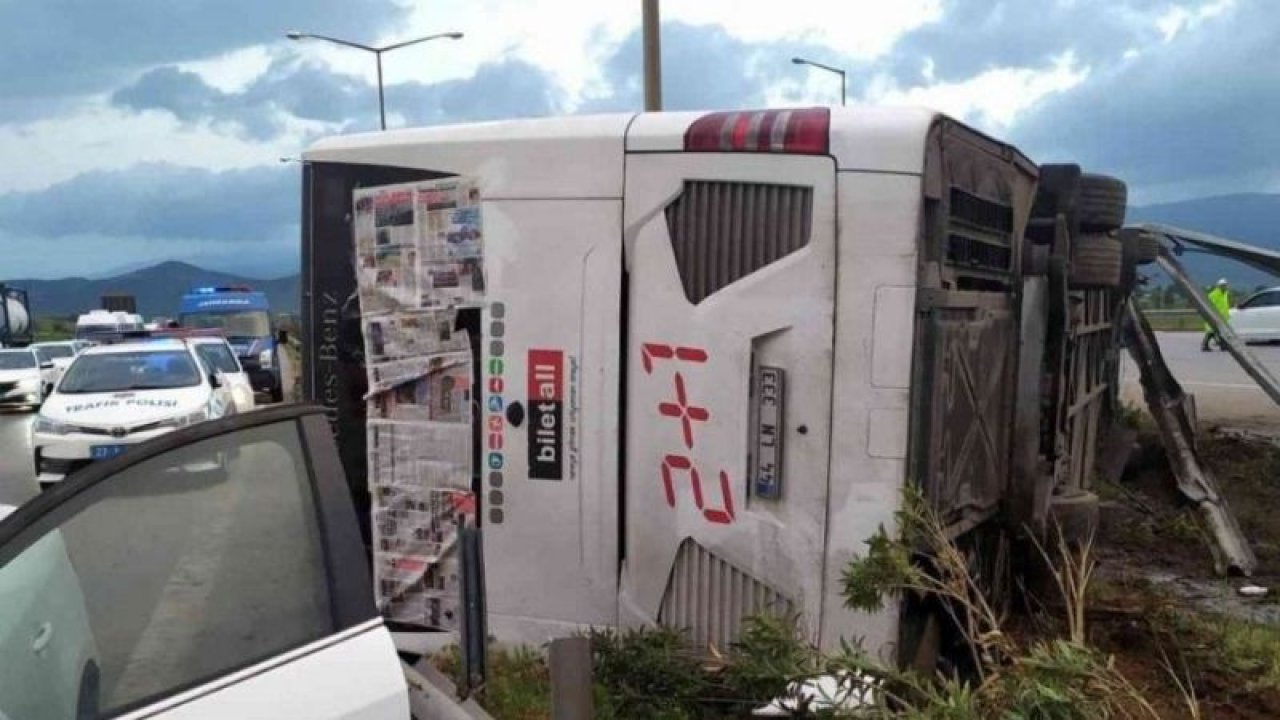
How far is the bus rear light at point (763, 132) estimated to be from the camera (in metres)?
4.02

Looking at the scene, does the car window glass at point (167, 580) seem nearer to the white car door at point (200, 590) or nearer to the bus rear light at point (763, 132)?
the white car door at point (200, 590)

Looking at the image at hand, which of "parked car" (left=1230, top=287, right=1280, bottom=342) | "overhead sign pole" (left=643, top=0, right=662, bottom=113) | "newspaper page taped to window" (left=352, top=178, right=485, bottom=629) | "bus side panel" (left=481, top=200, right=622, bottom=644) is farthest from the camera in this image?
"parked car" (left=1230, top=287, right=1280, bottom=342)

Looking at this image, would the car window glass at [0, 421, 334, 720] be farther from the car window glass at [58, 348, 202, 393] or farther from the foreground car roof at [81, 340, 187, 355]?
the foreground car roof at [81, 340, 187, 355]

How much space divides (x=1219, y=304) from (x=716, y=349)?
9.24m

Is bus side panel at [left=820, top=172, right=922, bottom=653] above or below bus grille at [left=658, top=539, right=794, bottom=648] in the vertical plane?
above

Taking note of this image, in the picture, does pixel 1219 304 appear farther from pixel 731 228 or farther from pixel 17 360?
pixel 17 360

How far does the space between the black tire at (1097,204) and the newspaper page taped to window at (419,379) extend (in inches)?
114

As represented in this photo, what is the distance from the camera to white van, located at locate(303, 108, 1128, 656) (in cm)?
396

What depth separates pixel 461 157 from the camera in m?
4.57

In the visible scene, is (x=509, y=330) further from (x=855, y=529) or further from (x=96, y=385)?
(x=96, y=385)

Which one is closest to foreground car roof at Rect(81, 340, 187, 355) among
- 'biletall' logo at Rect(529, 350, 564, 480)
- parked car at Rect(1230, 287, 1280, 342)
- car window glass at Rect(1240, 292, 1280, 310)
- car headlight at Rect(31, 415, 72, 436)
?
car headlight at Rect(31, 415, 72, 436)

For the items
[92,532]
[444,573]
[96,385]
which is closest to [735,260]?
[444,573]

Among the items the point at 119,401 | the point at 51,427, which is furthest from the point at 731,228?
the point at 119,401

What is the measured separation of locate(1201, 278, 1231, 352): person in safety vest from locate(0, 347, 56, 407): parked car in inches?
824
